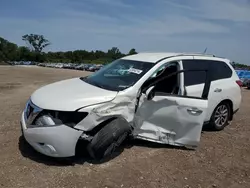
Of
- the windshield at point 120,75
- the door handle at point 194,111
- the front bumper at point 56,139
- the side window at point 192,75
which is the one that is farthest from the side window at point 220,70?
the front bumper at point 56,139

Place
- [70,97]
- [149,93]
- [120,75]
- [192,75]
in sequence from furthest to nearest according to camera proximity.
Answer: [192,75] < [120,75] < [149,93] < [70,97]

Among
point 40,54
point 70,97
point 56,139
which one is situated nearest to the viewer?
point 56,139

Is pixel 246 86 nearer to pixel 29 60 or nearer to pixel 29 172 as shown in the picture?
pixel 29 172

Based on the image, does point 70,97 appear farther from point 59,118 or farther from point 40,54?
point 40,54

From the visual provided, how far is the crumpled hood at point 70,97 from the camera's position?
4.09 m

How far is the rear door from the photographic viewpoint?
4.64 m

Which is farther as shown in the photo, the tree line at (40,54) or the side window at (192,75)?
the tree line at (40,54)

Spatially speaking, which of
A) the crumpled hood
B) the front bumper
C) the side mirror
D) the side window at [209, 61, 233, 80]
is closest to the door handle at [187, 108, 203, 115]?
the side mirror

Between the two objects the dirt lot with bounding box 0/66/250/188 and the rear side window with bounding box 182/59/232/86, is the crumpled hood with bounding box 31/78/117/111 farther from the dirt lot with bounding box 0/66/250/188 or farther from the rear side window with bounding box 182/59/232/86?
the rear side window with bounding box 182/59/232/86

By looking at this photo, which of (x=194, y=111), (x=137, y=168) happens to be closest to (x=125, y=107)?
(x=137, y=168)

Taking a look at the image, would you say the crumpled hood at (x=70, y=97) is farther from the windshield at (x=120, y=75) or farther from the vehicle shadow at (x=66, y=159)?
the vehicle shadow at (x=66, y=159)

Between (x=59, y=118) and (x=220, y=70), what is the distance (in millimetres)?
3898

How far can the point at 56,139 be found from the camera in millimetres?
3941

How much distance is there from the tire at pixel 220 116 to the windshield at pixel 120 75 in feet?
6.65
